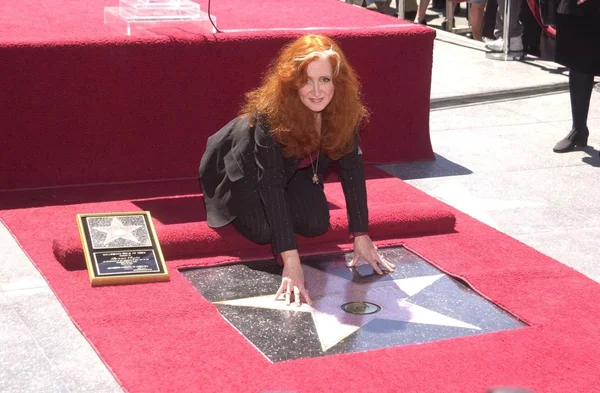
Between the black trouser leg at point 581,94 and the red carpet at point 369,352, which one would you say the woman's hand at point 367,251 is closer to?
the red carpet at point 369,352

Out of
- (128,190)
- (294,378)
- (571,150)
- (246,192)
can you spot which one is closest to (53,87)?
(128,190)

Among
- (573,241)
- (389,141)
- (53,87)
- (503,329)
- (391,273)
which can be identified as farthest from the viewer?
(389,141)

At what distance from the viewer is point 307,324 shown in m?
3.88

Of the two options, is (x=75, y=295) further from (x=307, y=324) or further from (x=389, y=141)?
(x=389, y=141)

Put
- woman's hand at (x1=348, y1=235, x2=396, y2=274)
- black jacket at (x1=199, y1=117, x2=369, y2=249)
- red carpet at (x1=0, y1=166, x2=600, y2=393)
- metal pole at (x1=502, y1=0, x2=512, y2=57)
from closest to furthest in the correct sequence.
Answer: red carpet at (x1=0, y1=166, x2=600, y2=393), black jacket at (x1=199, y1=117, x2=369, y2=249), woman's hand at (x1=348, y1=235, x2=396, y2=274), metal pole at (x1=502, y1=0, x2=512, y2=57)

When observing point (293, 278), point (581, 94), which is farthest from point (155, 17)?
point (581, 94)

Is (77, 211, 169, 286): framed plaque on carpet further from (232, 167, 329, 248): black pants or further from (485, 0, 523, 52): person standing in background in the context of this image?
(485, 0, 523, 52): person standing in background

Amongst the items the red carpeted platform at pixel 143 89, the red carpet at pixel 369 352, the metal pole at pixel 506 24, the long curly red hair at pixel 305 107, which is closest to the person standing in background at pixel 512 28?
the metal pole at pixel 506 24

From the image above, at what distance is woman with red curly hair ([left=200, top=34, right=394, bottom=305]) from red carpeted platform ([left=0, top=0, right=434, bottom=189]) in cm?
99

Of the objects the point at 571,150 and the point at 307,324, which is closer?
the point at 307,324

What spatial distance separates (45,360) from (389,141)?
297 cm

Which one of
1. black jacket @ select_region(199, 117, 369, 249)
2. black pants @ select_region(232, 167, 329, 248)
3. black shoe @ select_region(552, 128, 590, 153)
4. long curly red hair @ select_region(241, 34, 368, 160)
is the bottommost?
black shoe @ select_region(552, 128, 590, 153)

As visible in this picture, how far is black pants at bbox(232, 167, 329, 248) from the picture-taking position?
449 cm

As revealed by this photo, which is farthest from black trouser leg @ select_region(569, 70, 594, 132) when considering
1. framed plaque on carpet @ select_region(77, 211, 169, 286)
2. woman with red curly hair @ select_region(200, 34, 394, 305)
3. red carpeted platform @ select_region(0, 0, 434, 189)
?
framed plaque on carpet @ select_region(77, 211, 169, 286)
